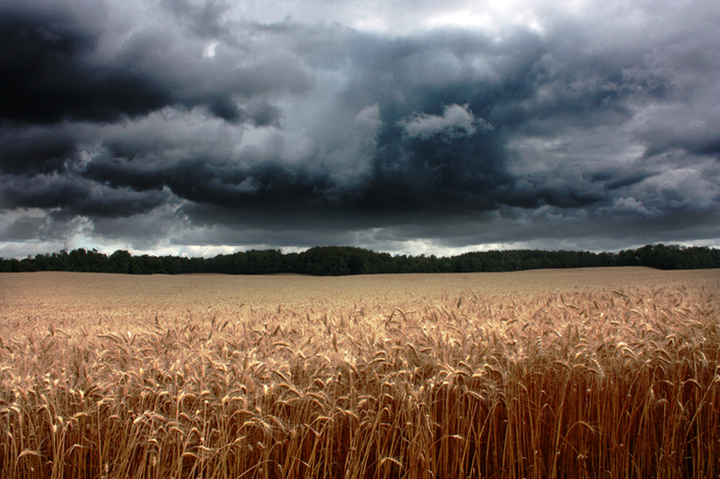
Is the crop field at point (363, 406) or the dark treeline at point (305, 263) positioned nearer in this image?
the crop field at point (363, 406)

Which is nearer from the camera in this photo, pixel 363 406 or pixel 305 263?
pixel 363 406

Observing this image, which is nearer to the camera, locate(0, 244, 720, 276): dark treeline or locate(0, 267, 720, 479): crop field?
locate(0, 267, 720, 479): crop field

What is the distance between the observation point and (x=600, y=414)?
369 centimetres

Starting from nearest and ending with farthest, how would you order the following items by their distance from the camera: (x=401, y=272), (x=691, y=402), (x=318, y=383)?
(x=318, y=383) → (x=691, y=402) → (x=401, y=272)

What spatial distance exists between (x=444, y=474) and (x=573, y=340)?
2264 mm

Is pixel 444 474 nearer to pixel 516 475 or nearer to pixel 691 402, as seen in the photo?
pixel 516 475

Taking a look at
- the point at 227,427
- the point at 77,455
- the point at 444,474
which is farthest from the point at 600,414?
the point at 77,455

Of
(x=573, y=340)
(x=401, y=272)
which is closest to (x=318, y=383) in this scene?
(x=573, y=340)

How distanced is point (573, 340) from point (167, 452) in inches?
163

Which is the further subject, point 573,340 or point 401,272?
point 401,272

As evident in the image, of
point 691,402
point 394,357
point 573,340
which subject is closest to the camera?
→ point 394,357

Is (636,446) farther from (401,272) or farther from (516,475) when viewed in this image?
(401,272)

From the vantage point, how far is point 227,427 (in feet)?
9.85

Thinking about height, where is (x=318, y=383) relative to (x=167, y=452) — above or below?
above
